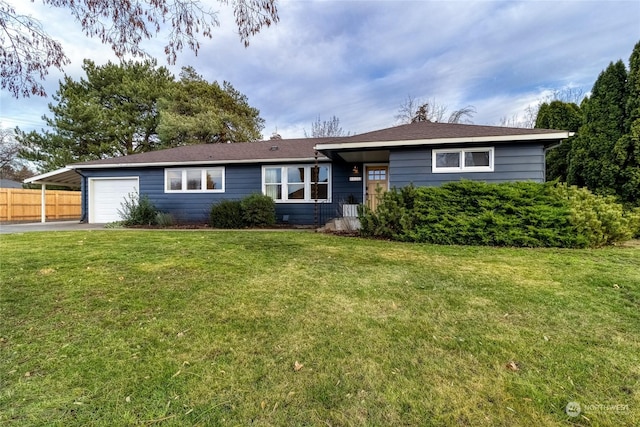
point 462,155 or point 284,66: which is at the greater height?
point 284,66

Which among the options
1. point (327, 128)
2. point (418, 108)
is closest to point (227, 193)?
point (327, 128)

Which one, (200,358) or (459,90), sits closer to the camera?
(200,358)

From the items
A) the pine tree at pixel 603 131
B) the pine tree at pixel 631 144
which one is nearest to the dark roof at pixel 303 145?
the pine tree at pixel 631 144

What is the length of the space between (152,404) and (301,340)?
1130 millimetres

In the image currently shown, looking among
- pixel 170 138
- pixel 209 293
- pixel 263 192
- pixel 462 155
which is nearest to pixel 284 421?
pixel 209 293

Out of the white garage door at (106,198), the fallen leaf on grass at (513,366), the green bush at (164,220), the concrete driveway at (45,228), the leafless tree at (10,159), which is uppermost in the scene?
the leafless tree at (10,159)

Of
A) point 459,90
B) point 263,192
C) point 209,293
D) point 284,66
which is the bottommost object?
point 209,293

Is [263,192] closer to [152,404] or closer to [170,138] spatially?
[152,404]

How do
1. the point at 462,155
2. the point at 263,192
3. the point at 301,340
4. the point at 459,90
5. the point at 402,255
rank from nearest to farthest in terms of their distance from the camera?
1. the point at 301,340
2. the point at 402,255
3. the point at 462,155
4. the point at 263,192
5. the point at 459,90

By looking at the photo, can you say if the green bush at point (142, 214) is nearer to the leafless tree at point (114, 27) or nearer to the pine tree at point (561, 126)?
the leafless tree at point (114, 27)

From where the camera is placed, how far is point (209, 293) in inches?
138

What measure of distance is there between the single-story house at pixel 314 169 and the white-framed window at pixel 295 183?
0.04 meters

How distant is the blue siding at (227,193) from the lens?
36.5ft

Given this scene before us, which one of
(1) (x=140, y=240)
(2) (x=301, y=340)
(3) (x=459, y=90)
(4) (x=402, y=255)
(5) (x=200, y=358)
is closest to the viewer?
(5) (x=200, y=358)
